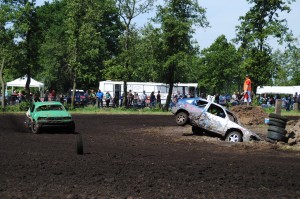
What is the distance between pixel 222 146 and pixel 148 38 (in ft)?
99.8

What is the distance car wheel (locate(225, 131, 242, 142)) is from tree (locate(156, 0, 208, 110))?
1032 inches

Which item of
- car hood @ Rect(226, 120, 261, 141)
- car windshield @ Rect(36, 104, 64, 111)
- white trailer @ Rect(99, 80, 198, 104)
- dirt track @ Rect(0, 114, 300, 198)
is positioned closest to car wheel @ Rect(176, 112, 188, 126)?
dirt track @ Rect(0, 114, 300, 198)

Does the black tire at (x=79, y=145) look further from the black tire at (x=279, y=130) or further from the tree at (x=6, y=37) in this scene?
the tree at (x=6, y=37)

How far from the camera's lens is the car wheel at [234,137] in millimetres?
22078

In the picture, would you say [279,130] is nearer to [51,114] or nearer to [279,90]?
[51,114]

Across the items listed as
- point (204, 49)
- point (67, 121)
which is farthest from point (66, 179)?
point (204, 49)

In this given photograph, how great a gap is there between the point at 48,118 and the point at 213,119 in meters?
7.16

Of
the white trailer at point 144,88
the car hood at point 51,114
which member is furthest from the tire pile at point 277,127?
the white trailer at point 144,88

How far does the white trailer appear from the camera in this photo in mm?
61066

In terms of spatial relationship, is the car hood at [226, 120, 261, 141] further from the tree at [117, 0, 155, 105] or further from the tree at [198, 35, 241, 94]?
the tree at [198, 35, 241, 94]

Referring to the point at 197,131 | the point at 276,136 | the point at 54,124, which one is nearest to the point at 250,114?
the point at 197,131

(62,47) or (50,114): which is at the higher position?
(62,47)

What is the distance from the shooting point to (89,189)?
419 inches

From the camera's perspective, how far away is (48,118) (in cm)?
2358
